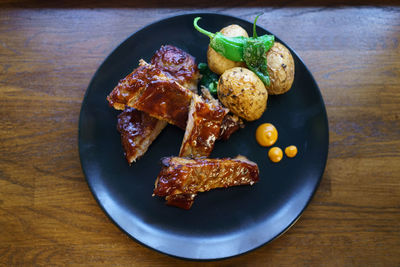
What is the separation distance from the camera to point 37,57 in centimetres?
365

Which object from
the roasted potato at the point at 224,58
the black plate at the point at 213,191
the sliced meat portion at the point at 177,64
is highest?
the roasted potato at the point at 224,58

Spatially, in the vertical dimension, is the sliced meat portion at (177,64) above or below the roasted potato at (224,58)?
below

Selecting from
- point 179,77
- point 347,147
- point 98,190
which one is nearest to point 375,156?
point 347,147

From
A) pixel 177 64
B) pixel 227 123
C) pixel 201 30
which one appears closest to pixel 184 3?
pixel 201 30

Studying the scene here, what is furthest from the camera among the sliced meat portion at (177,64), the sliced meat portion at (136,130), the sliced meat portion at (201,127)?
the sliced meat portion at (177,64)

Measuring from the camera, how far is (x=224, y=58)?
3.21 metres

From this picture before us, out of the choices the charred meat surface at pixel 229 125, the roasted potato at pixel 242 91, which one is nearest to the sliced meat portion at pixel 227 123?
the charred meat surface at pixel 229 125

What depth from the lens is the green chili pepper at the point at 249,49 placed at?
10.0 ft

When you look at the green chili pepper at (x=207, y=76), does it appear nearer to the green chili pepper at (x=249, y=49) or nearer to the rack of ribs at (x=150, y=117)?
the rack of ribs at (x=150, y=117)

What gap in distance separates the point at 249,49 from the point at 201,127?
895 millimetres

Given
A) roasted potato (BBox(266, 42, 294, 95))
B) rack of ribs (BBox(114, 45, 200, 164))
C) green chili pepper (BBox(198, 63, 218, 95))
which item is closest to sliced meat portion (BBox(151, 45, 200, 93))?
rack of ribs (BBox(114, 45, 200, 164))

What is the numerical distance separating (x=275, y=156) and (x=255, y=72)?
35.4 inches

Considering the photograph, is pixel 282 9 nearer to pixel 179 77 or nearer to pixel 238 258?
pixel 179 77

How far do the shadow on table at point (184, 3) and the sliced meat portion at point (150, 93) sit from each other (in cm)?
105
